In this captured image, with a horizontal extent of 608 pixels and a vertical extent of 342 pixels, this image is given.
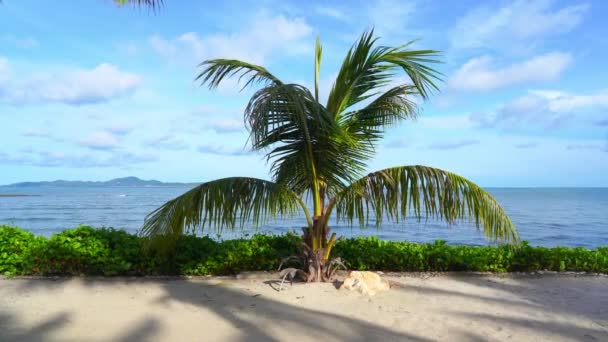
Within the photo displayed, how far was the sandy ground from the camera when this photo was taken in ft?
13.9

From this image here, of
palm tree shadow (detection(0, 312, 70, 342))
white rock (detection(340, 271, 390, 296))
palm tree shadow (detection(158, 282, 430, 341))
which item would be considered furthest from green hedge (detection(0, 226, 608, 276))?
palm tree shadow (detection(0, 312, 70, 342))

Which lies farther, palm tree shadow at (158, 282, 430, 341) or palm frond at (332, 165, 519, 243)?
palm frond at (332, 165, 519, 243)

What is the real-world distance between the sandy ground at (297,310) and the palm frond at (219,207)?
3.11 ft

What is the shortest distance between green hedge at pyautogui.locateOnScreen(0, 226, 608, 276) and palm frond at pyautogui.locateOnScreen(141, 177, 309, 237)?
111 cm

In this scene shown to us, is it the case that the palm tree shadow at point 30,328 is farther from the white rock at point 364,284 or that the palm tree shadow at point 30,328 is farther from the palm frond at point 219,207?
the white rock at point 364,284

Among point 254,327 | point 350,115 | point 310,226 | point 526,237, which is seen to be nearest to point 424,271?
point 310,226

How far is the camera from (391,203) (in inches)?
221

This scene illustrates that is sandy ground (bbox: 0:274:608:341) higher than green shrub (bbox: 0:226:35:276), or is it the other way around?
green shrub (bbox: 0:226:35:276)

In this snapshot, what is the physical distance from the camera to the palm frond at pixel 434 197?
542 centimetres

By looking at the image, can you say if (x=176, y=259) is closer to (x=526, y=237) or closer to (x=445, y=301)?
(x=445, y=301)

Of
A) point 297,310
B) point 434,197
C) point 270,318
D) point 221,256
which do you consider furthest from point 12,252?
point 434,197

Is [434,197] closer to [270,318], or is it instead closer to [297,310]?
[297,310]

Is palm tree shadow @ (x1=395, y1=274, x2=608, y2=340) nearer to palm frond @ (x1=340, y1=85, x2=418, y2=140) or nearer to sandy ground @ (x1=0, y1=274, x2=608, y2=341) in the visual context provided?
sandy ground @ (x1=0, y1=274, x2=608, y2=341)

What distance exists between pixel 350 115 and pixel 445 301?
2865 mm
